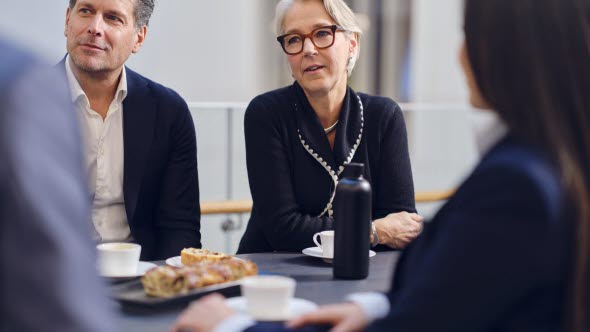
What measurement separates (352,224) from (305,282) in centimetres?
16

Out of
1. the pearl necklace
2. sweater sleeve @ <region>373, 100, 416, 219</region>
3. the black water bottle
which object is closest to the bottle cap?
the black water bottle

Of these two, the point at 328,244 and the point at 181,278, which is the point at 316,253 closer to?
the point at 328,244

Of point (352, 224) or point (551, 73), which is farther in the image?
point (352, 224)

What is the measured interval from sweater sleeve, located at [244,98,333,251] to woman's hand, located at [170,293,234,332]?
36.6 inches

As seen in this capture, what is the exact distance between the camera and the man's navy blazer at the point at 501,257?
2.86 feet

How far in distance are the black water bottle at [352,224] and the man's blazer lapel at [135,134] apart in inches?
36.0

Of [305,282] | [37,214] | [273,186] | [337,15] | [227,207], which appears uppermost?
[337,15]

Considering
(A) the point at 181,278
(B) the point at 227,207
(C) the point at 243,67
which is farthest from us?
(C) the point at 243,67

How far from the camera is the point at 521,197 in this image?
0.87 meters

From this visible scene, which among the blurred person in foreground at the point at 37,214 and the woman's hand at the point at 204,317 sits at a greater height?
the blurred person in foreground at the point at 37,214

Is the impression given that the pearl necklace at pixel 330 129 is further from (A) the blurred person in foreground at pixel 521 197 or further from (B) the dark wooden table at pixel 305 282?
(A) the blurred person in foreground at pixel 521 197

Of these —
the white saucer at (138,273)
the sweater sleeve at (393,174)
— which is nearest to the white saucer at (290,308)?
the white saucer at (138,273)

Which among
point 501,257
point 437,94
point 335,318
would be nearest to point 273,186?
point 335,318

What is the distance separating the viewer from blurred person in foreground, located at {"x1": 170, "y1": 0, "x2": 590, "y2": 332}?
2.88ft
